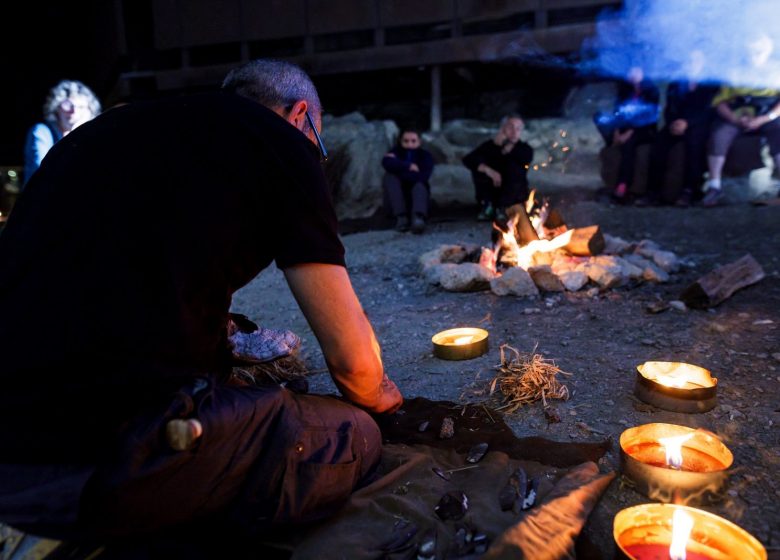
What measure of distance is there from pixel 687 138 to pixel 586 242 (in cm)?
385

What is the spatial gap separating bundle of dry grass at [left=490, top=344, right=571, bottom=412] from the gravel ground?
6cm

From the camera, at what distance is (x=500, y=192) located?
7973 mm

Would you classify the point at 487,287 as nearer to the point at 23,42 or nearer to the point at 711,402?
the point at 711,402

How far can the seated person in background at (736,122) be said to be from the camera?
7.77 meters

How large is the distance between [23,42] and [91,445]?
1671 cm

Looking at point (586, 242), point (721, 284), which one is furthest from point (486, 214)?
point (721, 284)

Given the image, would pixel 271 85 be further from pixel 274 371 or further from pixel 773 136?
pixel 773 136

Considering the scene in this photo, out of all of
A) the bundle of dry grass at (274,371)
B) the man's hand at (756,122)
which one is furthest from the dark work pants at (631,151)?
the bundle of dry grass at (274,371)

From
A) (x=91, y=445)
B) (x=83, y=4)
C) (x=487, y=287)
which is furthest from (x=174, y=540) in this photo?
(x=83, y=4)

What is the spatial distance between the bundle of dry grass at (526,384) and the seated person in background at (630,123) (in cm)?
613

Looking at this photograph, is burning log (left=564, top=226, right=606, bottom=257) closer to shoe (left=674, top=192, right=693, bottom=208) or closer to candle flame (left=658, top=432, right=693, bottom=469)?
shoe (left=674, top=192, right=693, bottom=208)

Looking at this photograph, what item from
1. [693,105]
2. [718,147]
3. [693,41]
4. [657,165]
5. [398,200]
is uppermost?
[693,41]

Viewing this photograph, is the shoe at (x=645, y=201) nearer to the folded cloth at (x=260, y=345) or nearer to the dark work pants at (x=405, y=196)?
the dark work pants at (x=405, y=196)

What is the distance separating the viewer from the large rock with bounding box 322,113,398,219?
10.5 metres
